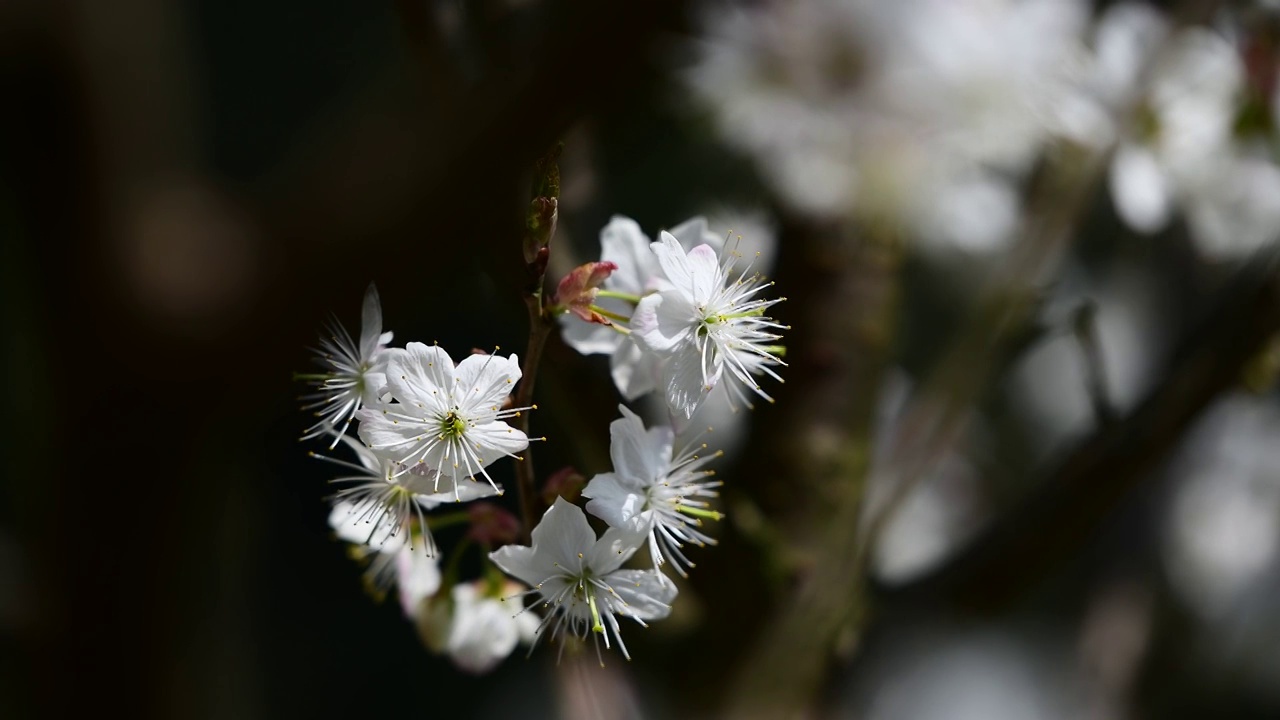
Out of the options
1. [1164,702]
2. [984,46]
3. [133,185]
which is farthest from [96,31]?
[1164,702]

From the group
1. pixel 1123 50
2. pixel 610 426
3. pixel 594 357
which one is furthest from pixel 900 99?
pixel 610 426

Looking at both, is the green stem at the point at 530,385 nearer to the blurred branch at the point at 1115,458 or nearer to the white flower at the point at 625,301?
the white flower at the point at 625,301

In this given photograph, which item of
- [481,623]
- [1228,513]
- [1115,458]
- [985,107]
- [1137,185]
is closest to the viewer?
[481,623]

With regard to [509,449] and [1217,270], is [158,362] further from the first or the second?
[1217,270]

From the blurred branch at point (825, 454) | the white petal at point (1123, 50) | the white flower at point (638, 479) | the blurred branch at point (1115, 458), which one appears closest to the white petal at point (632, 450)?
the white flower at point (638, 479)

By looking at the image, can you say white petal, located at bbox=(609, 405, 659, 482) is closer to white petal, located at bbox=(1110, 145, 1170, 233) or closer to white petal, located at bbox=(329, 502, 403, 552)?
white petal, located at bbox=(329, 502, 403, 552)

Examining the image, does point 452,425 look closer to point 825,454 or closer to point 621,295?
point 621,295
